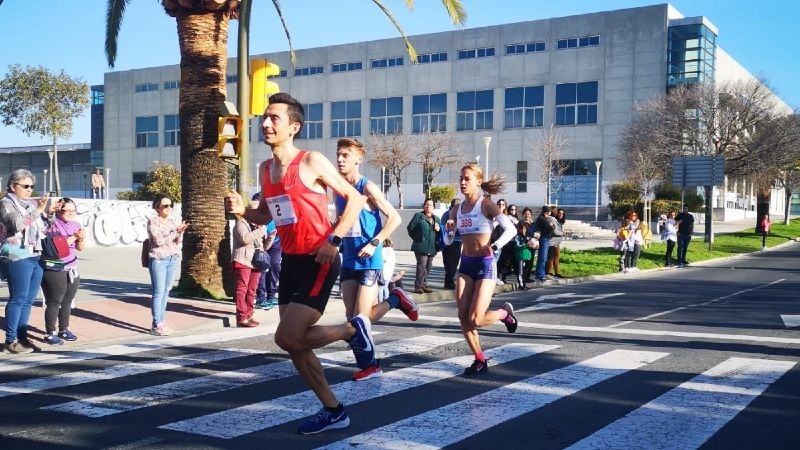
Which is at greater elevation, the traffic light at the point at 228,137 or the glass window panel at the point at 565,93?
the glass window panel at the point at 565,93

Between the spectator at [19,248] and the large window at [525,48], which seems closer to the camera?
the spectator at [19,248]

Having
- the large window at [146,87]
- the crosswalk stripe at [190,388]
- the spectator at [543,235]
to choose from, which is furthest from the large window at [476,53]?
the crosswalk stripe at [190,388]

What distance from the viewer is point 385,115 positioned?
205 feet

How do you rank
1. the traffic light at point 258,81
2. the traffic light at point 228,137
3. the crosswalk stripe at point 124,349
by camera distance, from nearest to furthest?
the crosswalk stripe at point 124,349
the traffic light at point 228,137
the traffic light at point 258,81

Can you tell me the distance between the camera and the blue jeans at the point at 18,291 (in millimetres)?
8344

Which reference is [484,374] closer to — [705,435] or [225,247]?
[705,435]

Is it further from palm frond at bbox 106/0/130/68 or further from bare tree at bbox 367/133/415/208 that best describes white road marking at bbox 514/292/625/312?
bare tree at bbox 367/133/415/208

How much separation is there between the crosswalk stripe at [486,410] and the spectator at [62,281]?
544 cm

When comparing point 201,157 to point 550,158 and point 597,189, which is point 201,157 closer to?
point 597,189

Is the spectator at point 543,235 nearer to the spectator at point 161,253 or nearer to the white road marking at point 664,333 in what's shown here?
the white road marking at point 664,333

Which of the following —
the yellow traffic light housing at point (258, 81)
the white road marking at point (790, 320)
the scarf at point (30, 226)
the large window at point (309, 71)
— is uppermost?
the large window at point (309, 71)

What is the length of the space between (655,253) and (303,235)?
2644cm

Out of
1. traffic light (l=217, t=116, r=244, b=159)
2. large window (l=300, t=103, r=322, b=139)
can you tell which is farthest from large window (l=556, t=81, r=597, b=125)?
traffic light (l=217, t=116, r=244, b=159)

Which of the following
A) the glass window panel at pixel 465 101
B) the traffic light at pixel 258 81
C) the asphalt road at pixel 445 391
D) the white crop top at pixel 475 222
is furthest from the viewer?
the glass window panel at pixel 465 101
